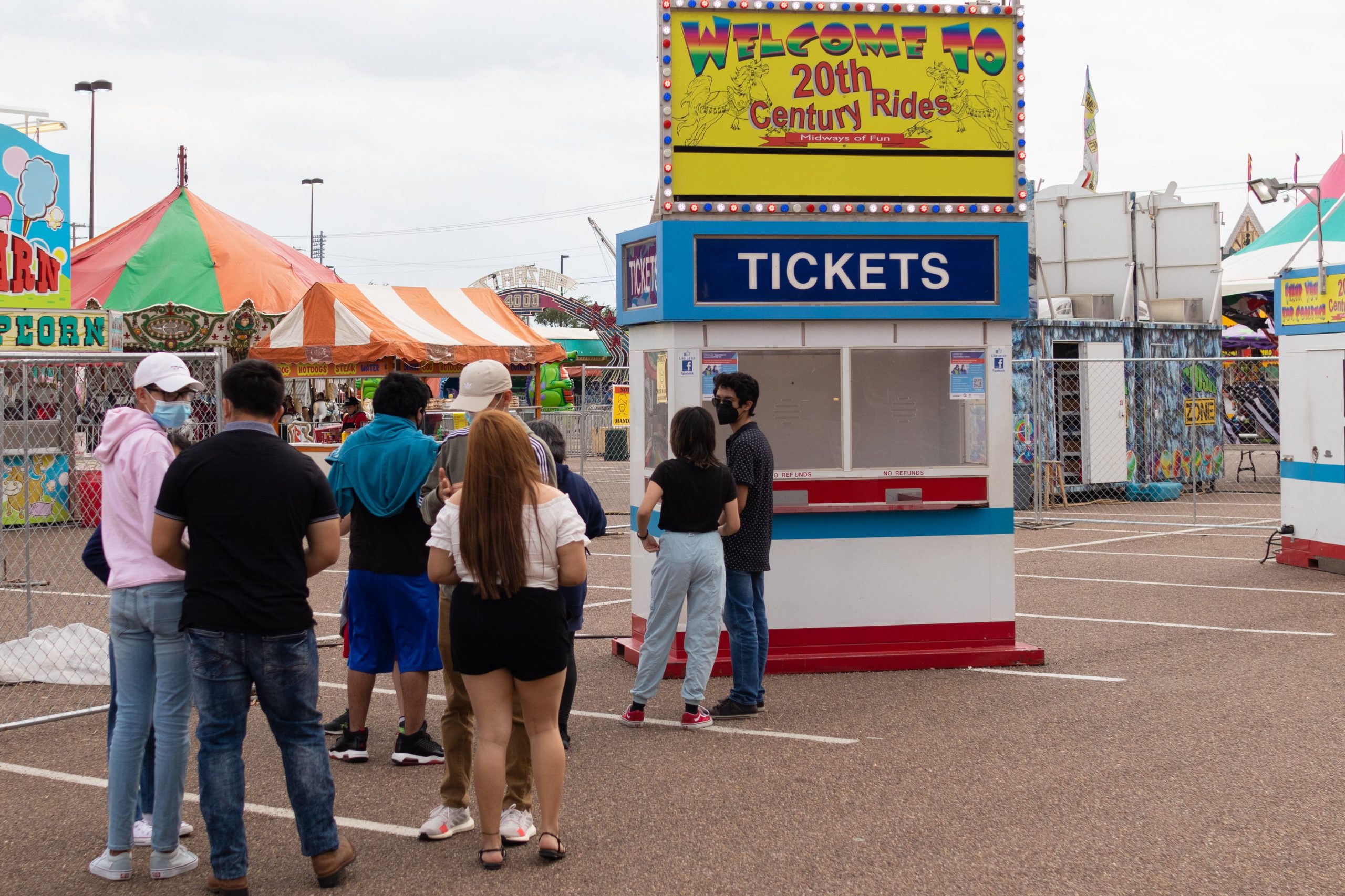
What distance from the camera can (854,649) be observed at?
857 centimetres

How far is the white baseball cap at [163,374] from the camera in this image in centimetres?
508

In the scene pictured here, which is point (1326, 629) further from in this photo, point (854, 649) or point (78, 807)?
point (78, 807)

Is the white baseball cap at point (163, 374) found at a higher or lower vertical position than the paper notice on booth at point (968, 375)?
lower

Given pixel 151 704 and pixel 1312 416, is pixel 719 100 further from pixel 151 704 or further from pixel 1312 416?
pixel 1312 416

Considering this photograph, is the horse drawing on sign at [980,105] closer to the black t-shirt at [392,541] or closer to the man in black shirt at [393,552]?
the man in black shirt at [393,552]

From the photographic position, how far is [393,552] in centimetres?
627

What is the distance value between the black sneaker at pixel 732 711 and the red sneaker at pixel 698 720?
0.13 meters

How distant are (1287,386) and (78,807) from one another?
11.7 meters

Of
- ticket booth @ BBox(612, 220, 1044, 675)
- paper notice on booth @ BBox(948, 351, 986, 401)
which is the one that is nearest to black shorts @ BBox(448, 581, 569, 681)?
ticket booth @ BBox(612, 220, 1044, 675)

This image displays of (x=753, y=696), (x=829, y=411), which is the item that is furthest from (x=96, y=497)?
(x=753, y=696)

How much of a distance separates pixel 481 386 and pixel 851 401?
3534mm

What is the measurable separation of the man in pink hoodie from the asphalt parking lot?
221 mm

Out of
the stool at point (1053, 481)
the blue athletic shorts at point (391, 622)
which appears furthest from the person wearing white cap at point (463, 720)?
the stool at point (1053, 481)

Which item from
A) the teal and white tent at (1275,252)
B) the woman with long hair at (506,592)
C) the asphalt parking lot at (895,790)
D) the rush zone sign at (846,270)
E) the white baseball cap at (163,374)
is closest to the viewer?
the woman with long hair at (506,592)
